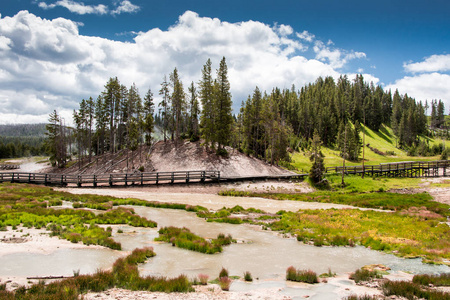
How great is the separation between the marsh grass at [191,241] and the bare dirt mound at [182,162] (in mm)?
39946

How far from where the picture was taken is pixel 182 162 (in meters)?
61.3

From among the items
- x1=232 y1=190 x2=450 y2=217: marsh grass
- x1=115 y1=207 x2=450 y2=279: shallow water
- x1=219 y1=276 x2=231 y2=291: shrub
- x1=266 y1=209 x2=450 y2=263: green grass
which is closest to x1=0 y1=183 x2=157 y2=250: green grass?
x1=115 y1=207 x2=450 y2=279: shallow water

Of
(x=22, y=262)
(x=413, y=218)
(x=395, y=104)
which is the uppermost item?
(x=395, y=104)

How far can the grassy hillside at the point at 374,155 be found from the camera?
284ft

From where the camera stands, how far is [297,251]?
14195 mm

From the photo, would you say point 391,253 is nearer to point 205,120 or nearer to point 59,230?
point 59,230

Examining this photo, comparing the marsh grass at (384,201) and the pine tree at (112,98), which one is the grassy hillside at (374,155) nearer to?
the marsh grass at (384,201)

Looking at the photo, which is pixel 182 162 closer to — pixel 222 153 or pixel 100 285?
pixel 222 153

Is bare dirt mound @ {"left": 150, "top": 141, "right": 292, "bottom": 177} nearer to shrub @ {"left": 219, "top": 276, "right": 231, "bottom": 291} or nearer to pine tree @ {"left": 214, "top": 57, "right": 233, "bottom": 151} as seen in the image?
pine tree @ {"left": 214, "top": 57, "right": 233, "bottom": 151}

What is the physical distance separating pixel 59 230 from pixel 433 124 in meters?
238

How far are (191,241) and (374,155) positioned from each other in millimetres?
111334

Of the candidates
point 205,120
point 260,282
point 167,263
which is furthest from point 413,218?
point 205,120

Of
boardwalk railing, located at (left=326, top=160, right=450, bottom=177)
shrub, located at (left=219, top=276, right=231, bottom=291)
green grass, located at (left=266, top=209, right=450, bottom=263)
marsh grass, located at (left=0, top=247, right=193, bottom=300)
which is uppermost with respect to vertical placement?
boardwalk railing, located at (left=326, top=160, right=450, bottom=177)

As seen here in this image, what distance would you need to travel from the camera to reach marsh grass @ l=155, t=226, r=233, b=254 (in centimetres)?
1362
